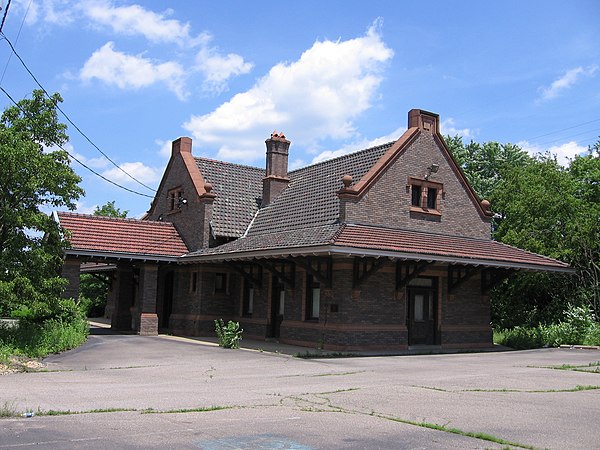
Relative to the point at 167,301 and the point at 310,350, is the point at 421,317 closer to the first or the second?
the point at 310,350

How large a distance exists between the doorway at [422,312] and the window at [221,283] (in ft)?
26.2

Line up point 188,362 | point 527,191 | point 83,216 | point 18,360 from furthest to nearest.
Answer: point 527,191 < point 83,216 < point 188,362 < point 18,360

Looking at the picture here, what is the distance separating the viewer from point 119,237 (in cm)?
2552

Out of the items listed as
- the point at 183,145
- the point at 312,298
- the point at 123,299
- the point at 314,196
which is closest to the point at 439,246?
the point at 312,298

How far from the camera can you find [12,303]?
53.8ft

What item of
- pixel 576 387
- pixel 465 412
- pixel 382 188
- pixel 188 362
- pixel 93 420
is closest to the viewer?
pixel 93 420

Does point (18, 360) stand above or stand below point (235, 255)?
below

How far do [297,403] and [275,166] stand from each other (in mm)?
19379

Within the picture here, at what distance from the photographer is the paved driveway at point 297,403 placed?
741cm

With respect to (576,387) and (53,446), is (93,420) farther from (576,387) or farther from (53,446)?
(576,387)

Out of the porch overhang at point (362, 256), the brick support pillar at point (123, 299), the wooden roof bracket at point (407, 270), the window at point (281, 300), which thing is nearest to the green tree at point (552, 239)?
the porch overhang at point (362, 256)

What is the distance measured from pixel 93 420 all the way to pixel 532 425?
5.69 m

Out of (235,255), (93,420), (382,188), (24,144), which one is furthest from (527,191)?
(93,420)

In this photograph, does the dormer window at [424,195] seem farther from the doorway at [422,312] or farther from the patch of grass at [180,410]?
the patch of grass at [180,410]
